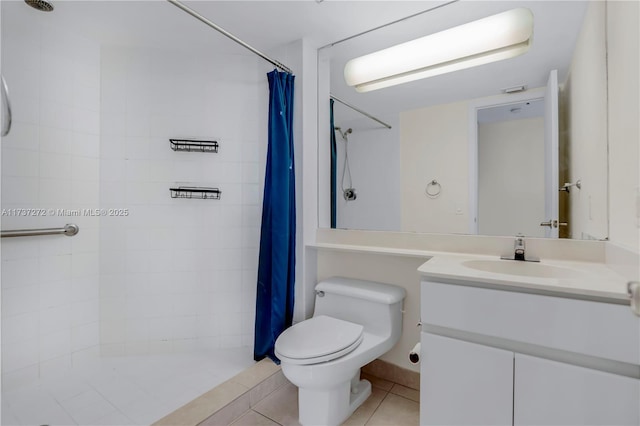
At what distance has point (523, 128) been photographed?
4.86ft

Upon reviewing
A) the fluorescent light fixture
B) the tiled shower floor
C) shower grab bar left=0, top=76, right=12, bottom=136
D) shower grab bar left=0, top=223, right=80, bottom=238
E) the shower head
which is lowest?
the tiled shower floor

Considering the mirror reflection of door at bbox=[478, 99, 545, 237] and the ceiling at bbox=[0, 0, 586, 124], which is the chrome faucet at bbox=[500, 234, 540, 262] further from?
the ceiling at bbox=[0, 0, 586, 124]

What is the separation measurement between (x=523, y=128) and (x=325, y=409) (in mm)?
1680

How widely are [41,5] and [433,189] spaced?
2.42 metres

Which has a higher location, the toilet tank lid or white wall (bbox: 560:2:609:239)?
white wall (bbox: 560:2:609:239)

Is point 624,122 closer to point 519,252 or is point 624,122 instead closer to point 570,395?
point 519,252

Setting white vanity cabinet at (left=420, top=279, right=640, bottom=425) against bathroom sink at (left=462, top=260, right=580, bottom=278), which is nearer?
white vanity cabinet at (left=420, top=279, right=640, bottom=425)

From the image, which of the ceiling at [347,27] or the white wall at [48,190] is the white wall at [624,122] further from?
the white wall at [48,190]

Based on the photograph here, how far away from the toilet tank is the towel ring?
0.57 m

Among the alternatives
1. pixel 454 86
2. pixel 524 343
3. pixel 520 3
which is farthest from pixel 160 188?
pixel 520 3

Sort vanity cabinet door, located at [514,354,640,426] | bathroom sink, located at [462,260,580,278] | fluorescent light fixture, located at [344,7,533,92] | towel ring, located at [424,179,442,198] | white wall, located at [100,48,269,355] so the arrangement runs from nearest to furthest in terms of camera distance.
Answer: vanity cabinet door, located at [514,354,640,426] < bathroom sink, located at [462,260,580,278] < fluorescent light fixture, located at [344,7,533,92] < towel ring, located at [424,179,442,198] < white wall, located at [100,48,269,355]

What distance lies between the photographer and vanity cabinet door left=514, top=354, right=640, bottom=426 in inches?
32.3

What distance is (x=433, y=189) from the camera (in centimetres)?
170

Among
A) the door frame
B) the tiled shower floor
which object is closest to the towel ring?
the door frame
